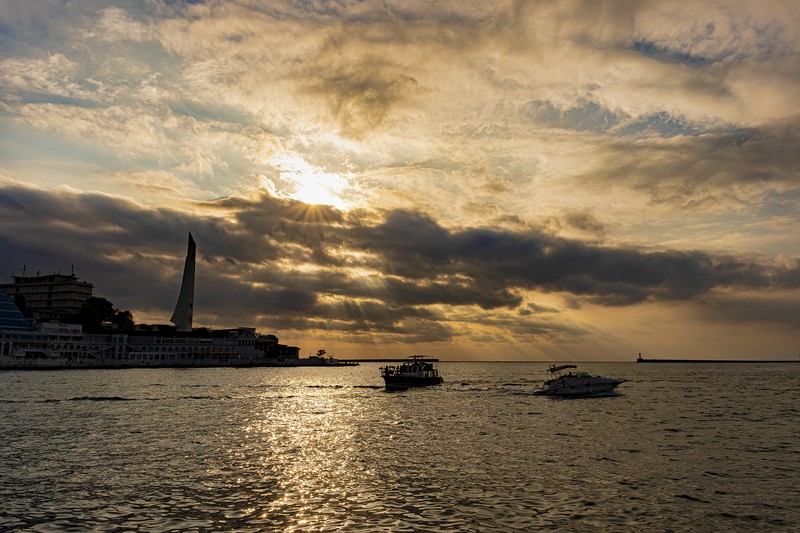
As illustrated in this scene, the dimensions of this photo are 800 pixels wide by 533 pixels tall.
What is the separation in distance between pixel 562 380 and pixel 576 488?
7706cm

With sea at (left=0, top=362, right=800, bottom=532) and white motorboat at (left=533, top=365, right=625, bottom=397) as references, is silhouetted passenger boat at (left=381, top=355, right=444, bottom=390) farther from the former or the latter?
sea at (left=0, top=362, right=800, bottom=532)

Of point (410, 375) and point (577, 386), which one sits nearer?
point (577, 386)

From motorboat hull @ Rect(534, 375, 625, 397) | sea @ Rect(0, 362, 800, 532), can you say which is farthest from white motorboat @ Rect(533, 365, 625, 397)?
sea @ Rect(0, 362, 800, 532)

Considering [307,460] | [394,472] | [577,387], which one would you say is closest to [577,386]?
[577,387]

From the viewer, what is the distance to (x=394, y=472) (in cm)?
3753

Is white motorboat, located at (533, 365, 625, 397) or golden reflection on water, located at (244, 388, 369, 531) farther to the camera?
white motorboat, located at (533, 365, 625, 397)

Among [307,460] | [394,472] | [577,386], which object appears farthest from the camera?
[577,386]

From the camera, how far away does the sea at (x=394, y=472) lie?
2677 centimetres

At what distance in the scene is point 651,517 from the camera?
2755 centimetres

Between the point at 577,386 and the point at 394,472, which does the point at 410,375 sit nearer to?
the point at 577,386

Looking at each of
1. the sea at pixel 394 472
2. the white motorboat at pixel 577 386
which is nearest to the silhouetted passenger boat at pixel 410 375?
the white motorboat at pixel 577 386

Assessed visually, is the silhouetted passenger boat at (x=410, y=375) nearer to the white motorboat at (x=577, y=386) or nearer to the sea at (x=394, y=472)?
the white motorboat at (x=577, y=386)

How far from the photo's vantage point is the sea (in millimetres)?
26766

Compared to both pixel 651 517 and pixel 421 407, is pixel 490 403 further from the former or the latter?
pixel 651 517
